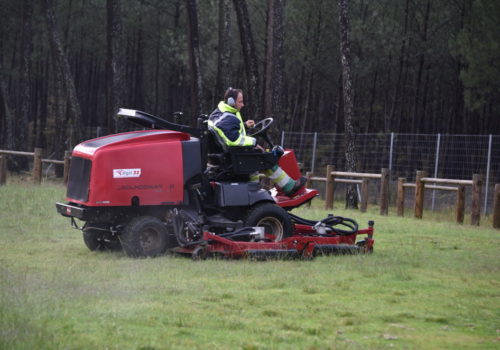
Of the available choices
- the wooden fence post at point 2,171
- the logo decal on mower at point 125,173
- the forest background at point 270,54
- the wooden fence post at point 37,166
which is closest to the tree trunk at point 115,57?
the forest background at point 270,54

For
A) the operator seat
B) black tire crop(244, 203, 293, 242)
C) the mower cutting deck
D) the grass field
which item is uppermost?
the operator seat

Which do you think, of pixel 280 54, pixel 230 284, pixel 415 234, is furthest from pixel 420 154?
pixel 230 284

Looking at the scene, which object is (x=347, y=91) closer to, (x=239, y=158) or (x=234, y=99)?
(x=234, y=99)

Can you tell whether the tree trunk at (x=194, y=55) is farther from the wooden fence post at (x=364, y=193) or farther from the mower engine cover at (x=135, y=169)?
the mower engine cover at (x=135, y=169)

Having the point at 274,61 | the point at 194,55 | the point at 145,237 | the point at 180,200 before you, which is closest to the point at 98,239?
the point at 145,237

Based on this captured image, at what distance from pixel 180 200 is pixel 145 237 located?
640 mm

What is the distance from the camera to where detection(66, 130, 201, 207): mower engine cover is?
33.8ft

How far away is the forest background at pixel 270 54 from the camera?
2977cm

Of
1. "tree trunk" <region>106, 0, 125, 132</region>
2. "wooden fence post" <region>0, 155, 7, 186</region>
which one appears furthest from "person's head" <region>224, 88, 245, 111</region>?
"tree trunk" <region>106, 0, 125, 132</region>

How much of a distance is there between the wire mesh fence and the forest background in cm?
247

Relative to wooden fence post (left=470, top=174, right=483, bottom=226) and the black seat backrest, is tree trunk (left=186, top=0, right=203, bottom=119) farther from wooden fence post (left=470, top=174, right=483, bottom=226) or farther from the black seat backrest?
the black seat backrest

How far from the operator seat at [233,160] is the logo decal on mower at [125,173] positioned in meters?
1.14

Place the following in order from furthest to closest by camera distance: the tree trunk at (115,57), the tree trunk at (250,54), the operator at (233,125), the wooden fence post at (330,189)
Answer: the tree trunk at (115,57) < the tree trunk at (250,54) < the wooden fence post at (330,189) < the operator at (233,125)

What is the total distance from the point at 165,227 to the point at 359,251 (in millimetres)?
2632
